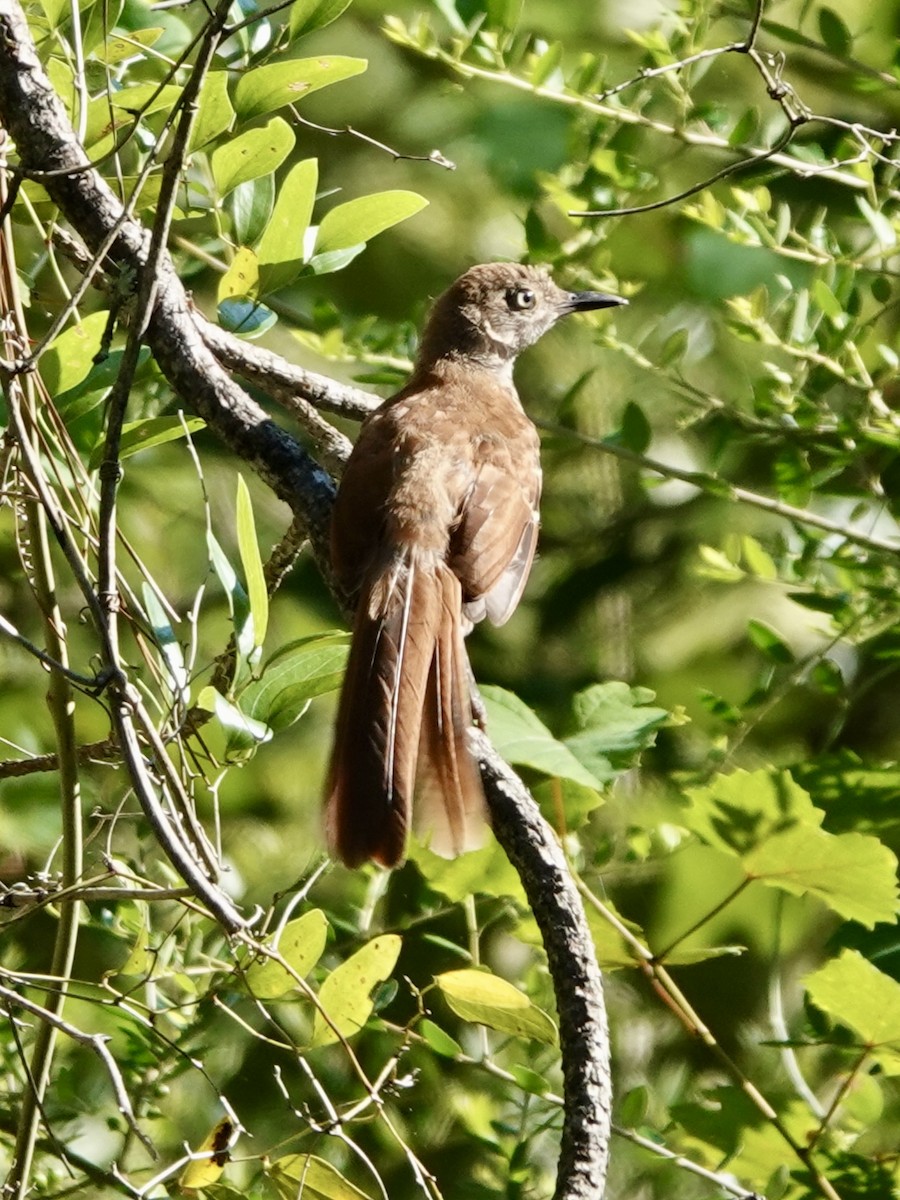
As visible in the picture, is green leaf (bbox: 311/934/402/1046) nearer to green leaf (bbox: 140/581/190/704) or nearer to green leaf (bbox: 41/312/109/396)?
green leaf (bbox: 140/581/190/704)

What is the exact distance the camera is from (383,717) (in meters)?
2.77

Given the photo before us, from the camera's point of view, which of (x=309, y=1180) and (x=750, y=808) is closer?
(x=309, y=1180)

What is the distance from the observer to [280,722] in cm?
216

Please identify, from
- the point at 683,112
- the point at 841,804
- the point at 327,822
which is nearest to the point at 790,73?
the point at 683,112

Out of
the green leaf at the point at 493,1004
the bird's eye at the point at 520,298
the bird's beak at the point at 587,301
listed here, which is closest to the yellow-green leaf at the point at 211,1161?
the green leaf at the point at 493,1004

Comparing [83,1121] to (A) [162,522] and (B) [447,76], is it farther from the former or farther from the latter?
(B) [447,76]

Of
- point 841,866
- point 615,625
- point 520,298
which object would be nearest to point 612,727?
point 841,866

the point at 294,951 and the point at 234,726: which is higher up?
the point at 234,726

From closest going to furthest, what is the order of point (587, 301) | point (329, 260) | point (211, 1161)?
point (211, 1161)
point (329, 260)
point (587, 301)

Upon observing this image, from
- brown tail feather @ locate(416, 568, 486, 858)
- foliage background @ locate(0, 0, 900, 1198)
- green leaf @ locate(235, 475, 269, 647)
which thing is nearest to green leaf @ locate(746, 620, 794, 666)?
foliage background @ locate(0, 0, 900, 1198)

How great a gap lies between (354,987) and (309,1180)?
243mm

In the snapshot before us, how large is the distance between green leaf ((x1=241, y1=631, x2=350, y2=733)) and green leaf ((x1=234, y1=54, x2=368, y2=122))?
77cm

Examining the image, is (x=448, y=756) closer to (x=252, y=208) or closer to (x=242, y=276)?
(x=242, y=276)

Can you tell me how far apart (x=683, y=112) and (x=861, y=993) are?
64.0 inches
